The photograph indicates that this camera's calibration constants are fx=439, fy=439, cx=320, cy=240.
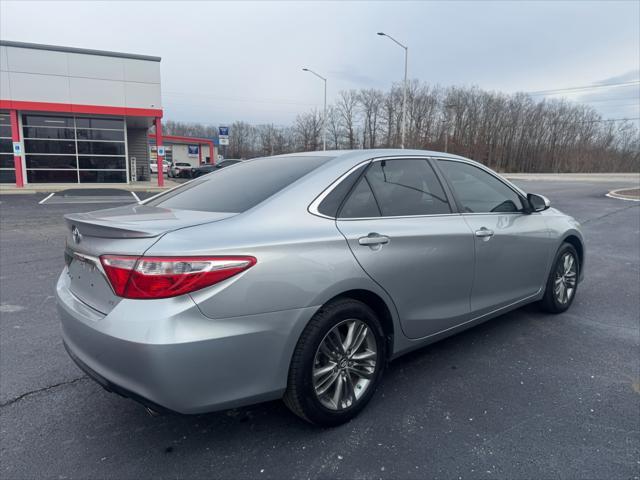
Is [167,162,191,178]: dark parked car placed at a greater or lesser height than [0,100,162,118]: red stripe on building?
lesser

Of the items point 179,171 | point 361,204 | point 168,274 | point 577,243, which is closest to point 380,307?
point 361,204

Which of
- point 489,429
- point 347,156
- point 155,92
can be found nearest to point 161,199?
point 347,156

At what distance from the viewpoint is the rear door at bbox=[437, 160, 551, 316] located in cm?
349

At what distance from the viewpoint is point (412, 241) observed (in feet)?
9.60

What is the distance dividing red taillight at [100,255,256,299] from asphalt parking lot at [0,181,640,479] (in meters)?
0.74

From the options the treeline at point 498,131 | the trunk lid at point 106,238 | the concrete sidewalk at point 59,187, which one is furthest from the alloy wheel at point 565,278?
the treeline at point 498,131

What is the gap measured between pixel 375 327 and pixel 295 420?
0.77 meters

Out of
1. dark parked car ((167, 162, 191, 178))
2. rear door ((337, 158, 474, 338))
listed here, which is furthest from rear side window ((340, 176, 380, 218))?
dark parked car ((167, 162, 191, 178))

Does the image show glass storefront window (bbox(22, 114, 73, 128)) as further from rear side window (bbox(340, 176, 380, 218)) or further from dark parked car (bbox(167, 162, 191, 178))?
rear side window (bbox(340, 176, 380, 218))

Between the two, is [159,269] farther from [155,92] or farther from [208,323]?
[155,92]

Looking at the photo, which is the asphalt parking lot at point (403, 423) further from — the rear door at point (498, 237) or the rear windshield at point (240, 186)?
the rear windshield at point (240, 186)

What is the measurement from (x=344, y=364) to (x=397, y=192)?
1245mm

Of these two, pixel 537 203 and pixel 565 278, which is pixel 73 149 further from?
pixel 565 278

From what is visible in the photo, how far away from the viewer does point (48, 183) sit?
2375cm
